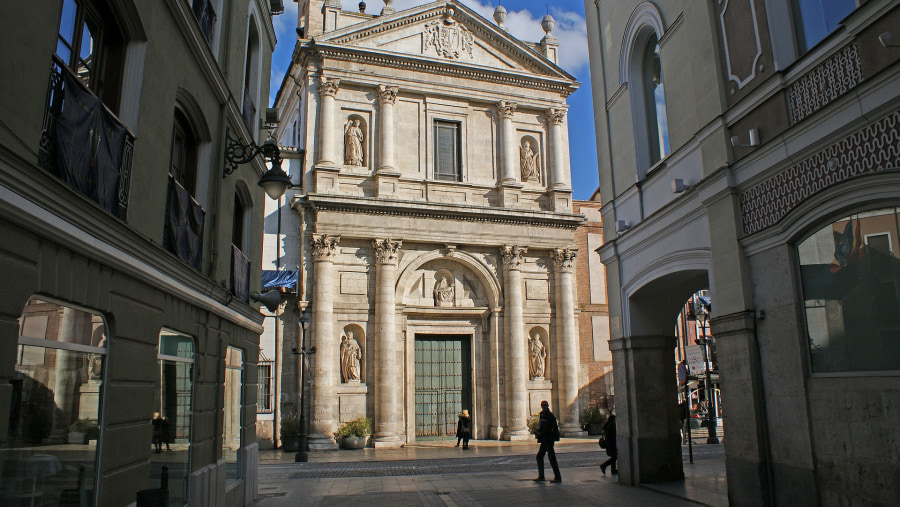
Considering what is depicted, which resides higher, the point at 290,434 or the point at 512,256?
the point at 512,256

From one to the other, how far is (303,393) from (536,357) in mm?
10303

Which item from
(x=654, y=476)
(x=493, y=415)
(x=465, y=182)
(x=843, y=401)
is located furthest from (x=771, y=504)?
(x=465, y=182)

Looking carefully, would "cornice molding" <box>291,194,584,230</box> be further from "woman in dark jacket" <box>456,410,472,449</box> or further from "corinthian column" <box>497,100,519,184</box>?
"woman in dark jacket" <box>456,410,472,449</box>

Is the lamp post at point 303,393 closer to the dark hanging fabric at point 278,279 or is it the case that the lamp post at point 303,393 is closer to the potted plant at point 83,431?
the dark hanging fabric at point 278,279

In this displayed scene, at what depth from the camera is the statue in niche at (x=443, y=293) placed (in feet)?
86.9

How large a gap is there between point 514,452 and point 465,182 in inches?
462

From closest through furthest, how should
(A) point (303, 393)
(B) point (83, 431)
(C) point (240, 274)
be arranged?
(B) point (83, 431)
(C) point (240, 274)
(A) point (303, 393)

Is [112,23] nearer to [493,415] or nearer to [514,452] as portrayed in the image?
[514,452]

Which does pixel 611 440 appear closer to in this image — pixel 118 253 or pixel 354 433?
pixel 118 253

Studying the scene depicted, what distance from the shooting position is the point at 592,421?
27062 millimetres

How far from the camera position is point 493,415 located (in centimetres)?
2598

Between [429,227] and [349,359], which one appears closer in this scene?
[349,359]

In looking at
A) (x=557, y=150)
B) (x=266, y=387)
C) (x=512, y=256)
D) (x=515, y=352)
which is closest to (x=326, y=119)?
(x=512, y=256)

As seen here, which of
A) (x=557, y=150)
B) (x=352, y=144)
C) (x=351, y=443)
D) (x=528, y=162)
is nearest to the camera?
(x=351, y=443)
